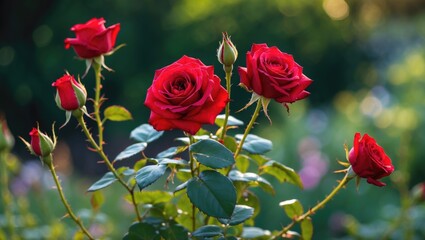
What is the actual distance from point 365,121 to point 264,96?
2.76m

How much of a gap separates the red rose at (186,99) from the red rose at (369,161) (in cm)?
19

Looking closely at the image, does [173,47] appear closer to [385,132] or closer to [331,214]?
[385,132]

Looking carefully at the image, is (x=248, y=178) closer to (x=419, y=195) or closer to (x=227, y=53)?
(x=227, y=53)

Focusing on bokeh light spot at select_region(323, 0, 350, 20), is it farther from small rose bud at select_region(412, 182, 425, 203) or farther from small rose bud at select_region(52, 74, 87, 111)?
small rose bud at select_region(52, 74, 87, 111)

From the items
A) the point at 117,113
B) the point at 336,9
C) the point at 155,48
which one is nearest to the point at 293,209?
the point at 117,113

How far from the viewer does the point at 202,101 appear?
2.50 ft

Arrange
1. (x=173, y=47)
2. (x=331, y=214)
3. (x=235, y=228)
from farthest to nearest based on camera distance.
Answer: (x=173, y=47) → (x=331, y=214) → (x=235, y=228)

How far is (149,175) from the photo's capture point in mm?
792

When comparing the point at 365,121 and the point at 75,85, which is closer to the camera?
the point at 75,85

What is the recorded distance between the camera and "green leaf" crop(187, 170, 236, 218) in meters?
0.77

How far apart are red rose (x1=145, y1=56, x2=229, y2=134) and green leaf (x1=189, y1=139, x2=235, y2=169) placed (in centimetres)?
3

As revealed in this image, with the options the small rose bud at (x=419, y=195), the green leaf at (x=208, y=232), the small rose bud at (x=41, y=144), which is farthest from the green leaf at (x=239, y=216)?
the small rose bud at (x=419, y=195)

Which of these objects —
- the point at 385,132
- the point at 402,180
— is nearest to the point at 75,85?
the point at 402,180

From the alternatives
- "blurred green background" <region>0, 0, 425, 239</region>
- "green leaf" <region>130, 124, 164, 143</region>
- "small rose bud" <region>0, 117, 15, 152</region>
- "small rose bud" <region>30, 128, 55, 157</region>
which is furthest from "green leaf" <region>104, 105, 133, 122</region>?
"blurred green background" <region>0, 0, 425, 239</region>
